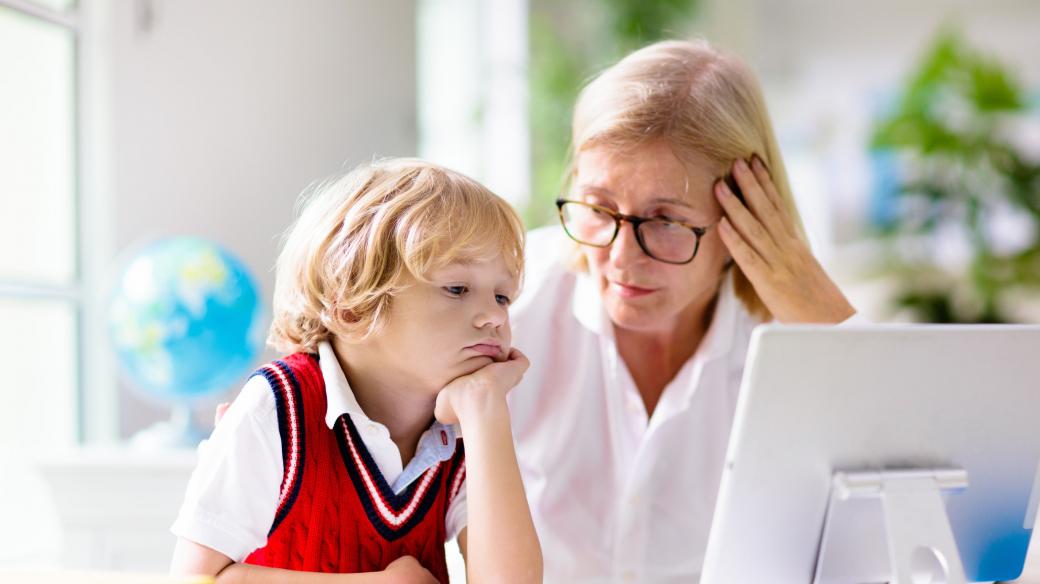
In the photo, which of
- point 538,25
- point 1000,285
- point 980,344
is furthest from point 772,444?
point 1000,285

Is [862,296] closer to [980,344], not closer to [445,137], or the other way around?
[445,137]

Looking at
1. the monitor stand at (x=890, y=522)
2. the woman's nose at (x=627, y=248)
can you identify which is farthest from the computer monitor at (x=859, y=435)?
the woman's nose at (x=627, y=248)

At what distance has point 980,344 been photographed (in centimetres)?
107

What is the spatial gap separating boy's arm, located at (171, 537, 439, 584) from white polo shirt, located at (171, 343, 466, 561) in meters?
0.01

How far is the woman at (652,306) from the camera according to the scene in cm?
157

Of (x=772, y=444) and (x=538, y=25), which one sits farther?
(x=538, y=25)

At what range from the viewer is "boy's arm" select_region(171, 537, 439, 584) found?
1089 mm

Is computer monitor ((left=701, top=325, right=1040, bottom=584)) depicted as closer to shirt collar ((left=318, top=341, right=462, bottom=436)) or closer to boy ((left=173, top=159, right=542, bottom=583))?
boy ((left=173, top=159, right=542, bottom=583))

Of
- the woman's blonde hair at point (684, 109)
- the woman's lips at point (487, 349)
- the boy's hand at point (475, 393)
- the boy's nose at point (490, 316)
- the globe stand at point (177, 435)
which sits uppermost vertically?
the woman's blonde hair at point (684, 109)

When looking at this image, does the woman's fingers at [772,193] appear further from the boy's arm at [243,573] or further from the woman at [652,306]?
the boy's arm at [243,573]

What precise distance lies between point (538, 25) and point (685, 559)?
3.87m

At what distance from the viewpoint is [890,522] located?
3.51 feet

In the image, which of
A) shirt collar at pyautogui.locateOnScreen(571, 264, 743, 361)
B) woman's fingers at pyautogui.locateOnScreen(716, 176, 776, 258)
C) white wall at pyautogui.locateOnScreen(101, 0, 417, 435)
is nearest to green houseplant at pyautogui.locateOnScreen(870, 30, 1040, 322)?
white wall at pyautogui.locateOnScreen(101, 0, 417, 435)

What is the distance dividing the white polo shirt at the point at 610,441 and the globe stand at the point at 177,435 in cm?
93
